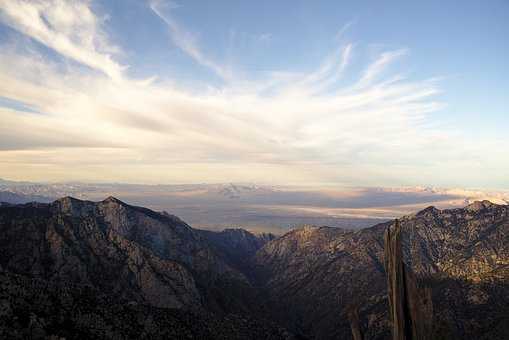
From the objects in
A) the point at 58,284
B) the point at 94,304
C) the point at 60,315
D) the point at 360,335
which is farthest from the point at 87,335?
the point at 360,335

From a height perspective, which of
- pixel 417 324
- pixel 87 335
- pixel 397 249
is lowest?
pixel 87 335

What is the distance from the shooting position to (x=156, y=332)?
596 feet

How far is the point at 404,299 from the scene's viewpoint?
35188 millimetres

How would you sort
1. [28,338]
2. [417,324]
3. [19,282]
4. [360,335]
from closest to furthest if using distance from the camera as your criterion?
[417,324], [360,335], [28,338], [19,282]

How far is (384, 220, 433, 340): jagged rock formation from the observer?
33969 mm

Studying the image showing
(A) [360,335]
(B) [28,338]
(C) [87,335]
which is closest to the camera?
(A) [360,335]

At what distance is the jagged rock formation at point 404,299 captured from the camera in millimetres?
33969

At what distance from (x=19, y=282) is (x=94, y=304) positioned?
110 ft

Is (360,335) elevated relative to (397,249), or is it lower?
lower

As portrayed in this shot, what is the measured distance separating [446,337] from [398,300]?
18.8 ft

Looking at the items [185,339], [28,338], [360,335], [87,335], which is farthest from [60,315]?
[360,335]

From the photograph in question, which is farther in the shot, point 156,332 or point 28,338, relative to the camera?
point 156,332

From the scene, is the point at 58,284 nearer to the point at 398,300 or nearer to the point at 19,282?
the point at 19,282

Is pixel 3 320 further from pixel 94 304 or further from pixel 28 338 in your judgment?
pixel 94 304
